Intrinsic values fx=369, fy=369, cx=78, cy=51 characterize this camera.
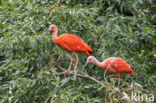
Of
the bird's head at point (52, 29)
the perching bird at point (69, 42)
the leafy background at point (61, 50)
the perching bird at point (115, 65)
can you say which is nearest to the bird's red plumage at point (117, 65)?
the perching bird at point (115, 65)

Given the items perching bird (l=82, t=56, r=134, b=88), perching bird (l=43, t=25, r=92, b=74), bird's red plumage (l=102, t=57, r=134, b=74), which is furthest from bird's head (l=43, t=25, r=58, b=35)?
bird's red plumage (l=102, t=57, r=134, b=74)

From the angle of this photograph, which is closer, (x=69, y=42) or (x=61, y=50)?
(x=69, y=42)

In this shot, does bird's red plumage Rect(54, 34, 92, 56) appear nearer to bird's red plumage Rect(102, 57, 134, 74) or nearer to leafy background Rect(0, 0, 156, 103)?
leafy background Rect(0, 0, 156, 103)

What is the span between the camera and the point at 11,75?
5832 millimetres

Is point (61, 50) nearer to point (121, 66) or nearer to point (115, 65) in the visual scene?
point (115, 65)

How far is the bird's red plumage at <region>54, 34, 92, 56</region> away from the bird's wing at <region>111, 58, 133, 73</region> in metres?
0.47

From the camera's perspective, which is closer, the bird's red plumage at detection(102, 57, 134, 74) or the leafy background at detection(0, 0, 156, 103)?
the leafy background at detection(0, 0, 156, 103)

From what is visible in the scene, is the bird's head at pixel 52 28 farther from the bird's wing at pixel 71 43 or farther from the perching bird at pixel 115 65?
the perching bird at pixel 115 65

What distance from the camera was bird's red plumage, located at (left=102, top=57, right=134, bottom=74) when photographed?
6.00m

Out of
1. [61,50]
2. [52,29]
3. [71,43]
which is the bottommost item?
[61,50]

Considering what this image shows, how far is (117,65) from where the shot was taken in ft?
20.1

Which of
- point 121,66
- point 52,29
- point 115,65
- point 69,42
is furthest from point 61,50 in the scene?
point 121,66

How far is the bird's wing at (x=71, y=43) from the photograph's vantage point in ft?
19.4

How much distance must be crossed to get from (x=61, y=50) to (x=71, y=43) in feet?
0.81
